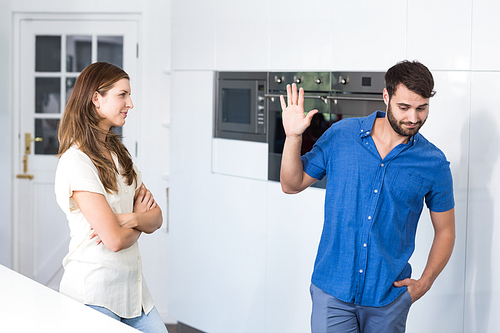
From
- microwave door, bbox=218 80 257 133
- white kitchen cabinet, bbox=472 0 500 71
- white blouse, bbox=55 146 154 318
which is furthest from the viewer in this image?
microwave door, bbox=218 80 257 133

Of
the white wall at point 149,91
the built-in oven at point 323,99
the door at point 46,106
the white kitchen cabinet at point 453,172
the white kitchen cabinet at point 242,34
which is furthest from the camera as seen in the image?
the door at point 46,106

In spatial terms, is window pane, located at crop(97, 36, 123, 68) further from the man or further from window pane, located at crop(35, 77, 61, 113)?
the man

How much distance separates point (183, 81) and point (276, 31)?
79 centimetres

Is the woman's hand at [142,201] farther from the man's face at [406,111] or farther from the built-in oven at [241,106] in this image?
the built-in oven at [241,106]

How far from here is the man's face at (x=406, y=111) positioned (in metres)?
1.78

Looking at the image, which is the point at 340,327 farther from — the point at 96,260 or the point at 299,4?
the point at 299,4

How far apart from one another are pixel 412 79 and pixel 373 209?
43cm

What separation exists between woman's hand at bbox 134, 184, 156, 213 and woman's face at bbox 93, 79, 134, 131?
0.83ft

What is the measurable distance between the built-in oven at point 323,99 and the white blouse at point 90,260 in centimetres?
130

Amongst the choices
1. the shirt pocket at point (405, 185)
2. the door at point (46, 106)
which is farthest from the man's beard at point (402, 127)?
the door at point (46, 106)

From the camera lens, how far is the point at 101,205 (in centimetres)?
168

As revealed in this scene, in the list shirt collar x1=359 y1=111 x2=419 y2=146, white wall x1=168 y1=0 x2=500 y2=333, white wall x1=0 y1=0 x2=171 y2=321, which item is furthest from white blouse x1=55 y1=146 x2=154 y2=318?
white wall x1=0 y1=0 x2=171 y2=321

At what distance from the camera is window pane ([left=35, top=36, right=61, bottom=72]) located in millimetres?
4094

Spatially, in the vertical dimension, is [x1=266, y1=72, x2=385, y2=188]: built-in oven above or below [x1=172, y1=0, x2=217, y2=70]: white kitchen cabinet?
below
